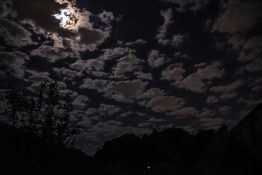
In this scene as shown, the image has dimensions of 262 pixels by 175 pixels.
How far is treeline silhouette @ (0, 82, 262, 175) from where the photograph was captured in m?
9.65

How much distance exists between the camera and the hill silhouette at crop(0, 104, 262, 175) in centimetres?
959

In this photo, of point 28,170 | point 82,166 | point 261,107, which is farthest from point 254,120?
point 82,166

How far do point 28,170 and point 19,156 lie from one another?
184 cm

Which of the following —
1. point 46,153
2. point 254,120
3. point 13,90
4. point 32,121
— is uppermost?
point 13,90

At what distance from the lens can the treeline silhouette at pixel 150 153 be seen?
9.65m

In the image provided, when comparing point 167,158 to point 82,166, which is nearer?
point 82,166

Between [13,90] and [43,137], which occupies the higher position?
[13,90]

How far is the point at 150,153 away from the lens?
61.1 metres

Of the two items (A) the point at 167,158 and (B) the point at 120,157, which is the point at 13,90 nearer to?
(B) the point at 120,157

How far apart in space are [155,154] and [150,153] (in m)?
1.14

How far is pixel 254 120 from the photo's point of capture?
8656 mm

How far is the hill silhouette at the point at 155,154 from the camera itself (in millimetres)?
9586

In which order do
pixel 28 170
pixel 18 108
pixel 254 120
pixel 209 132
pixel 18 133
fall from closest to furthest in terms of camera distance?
pixel 254 120, pixel 28 170, pixel 18 133, pixel 18 108, pixel 209 132

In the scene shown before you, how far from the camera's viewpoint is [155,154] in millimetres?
60438
